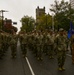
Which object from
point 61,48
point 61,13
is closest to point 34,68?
point 61,48

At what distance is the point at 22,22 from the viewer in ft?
476

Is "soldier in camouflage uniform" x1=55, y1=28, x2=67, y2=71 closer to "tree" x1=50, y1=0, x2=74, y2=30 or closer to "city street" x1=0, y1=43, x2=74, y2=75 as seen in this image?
"city street" x1=0, y1=43, x2=74, y2=75

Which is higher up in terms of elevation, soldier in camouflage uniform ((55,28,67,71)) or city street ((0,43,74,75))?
soldier in camouflage uniform ((55,28,67,71))

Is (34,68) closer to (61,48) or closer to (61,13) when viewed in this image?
(61,48)

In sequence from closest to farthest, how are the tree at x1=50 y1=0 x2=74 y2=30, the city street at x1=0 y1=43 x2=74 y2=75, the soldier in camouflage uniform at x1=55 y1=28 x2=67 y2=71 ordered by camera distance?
1. the city street at x1=0 y1=43 x2=74 y2=75
2. the soldier in camouflage uniform at x1=55 y1=28 x2=67 y2=71
3. the tree at x1=50 y1=0 x2=74 y2=30

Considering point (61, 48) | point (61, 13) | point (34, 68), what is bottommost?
point (34, 68)

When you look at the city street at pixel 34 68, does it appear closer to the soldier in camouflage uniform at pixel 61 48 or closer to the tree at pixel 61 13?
the soldier in camouflage uniform at pixel 61 48

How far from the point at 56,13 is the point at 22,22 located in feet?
258

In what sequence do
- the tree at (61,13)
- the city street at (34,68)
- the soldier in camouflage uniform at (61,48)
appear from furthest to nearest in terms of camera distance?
1. the tree at (61,13)
2. the soldier in camouflage uniform at (61,48)
3. the city street at (34,68)

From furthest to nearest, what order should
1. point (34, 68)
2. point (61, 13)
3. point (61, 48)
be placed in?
point (61, 13)
point (34, 68)
point (61, 48)

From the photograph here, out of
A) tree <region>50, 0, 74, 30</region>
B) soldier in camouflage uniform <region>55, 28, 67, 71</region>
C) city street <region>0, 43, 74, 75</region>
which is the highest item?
tree <region>50, 0, 74, 30</region>

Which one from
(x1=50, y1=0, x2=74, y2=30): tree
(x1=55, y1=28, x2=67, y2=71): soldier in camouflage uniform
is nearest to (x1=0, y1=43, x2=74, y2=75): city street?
(x1=55, y1=28, x2=67, y2=71): soldier in camouflage uniform

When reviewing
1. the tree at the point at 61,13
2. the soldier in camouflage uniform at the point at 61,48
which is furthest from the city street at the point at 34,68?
the tree at the point at 61,13

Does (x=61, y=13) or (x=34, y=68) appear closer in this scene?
(x=34, y=68)
